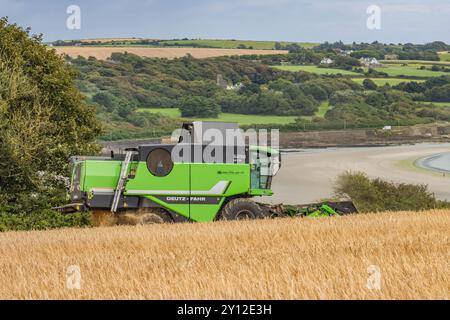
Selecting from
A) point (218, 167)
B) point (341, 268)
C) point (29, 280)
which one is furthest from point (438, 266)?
point (218, 167)

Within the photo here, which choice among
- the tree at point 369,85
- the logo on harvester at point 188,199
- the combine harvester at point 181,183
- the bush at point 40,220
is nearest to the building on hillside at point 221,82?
the tree at point 369,85

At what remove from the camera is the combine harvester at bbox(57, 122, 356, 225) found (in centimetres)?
2434

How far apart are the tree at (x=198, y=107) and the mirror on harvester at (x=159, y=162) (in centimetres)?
12092

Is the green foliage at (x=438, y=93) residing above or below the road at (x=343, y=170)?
above

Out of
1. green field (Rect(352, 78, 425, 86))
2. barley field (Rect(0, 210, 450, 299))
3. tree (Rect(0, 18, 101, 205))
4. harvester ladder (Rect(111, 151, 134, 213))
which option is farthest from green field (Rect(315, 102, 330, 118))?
barley field (Rect(0, 210, 450, 299))

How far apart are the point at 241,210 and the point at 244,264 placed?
12580 millimetres

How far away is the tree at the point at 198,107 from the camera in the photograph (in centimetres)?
14738

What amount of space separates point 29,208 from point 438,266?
84.6 ft

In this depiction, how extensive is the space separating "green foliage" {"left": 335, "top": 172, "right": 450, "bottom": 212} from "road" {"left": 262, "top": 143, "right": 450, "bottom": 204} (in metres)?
11.9

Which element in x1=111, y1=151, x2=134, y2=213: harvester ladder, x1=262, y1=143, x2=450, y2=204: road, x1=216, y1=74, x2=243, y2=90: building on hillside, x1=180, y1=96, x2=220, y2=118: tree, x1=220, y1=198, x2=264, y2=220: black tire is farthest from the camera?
x1=216, y1=74, x2=243, y2=90: building on hillside

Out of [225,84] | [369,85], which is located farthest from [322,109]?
[225,84]

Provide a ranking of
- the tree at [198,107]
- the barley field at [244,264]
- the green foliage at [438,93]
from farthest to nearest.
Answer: the green foliage at [438,93] < the tree at [198,107] < the barley field at [244,264]

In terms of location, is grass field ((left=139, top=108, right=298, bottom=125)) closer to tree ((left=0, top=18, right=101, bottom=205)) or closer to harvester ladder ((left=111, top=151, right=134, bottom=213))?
Result: tree ((left=0, top=18, right=101, bottom=205))

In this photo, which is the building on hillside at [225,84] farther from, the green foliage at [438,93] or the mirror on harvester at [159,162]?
the mirror on harvester at [159,162]
